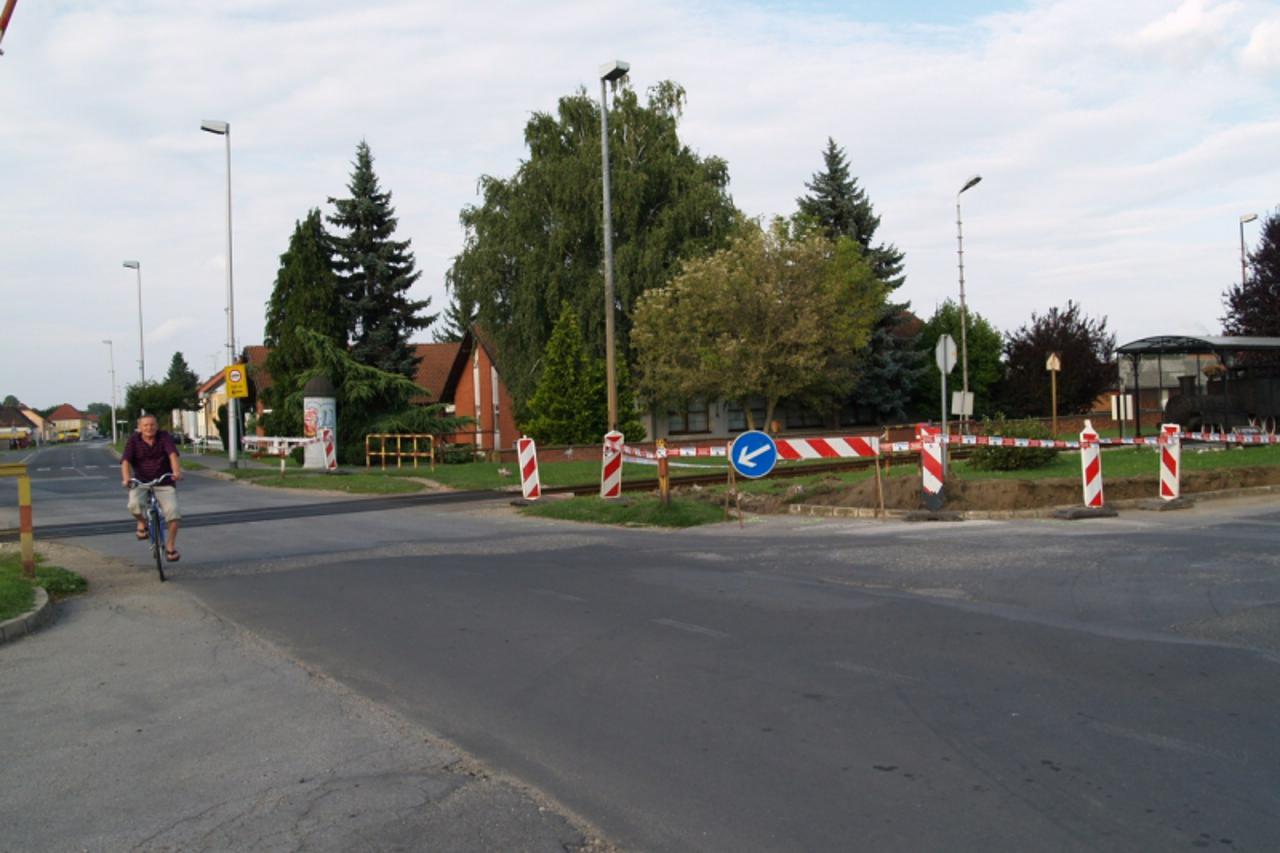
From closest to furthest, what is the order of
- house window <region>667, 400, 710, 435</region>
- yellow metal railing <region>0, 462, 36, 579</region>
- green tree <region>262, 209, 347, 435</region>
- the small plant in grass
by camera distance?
yellow metal railing <region>0, 462, 36, 579</region>
the small plant in grass
green tree <region>262, 209, 347, 435</region>
house window <region>667, 400, 710, 435</region>

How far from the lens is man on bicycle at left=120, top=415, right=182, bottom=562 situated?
12406 millimetres

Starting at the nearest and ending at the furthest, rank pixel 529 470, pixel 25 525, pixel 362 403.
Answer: pixel 25 525 → pixel 529 470 → pixel 362 403

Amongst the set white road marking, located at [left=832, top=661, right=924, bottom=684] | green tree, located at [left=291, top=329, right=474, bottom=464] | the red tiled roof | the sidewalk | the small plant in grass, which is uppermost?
the red tiled roof

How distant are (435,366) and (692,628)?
60224 millimetres

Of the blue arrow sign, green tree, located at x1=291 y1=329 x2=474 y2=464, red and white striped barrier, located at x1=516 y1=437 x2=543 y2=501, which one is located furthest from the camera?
green tree, located at x1=291 y1=329 x2=474 y2=464

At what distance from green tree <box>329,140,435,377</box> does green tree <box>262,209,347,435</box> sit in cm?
88

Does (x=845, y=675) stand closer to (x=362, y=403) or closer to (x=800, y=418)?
(x=362, y=403)

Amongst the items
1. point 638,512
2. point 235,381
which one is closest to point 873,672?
point 638,512

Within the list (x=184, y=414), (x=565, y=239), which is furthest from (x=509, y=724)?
(x=184, y=414)

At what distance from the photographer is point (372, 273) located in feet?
164

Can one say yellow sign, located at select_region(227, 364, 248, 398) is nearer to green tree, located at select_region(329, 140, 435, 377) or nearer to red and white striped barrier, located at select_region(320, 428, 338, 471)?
red and white striped barrier, located at select_region(320, 428, 338, 471)

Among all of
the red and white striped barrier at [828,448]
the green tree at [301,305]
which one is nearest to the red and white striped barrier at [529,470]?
the red and white striped barrier at [828,448]

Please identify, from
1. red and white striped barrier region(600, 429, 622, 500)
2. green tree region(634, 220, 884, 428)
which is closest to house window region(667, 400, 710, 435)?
green tree region(634, 220, 884, 428)

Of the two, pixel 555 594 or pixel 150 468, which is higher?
pixel 150 468
